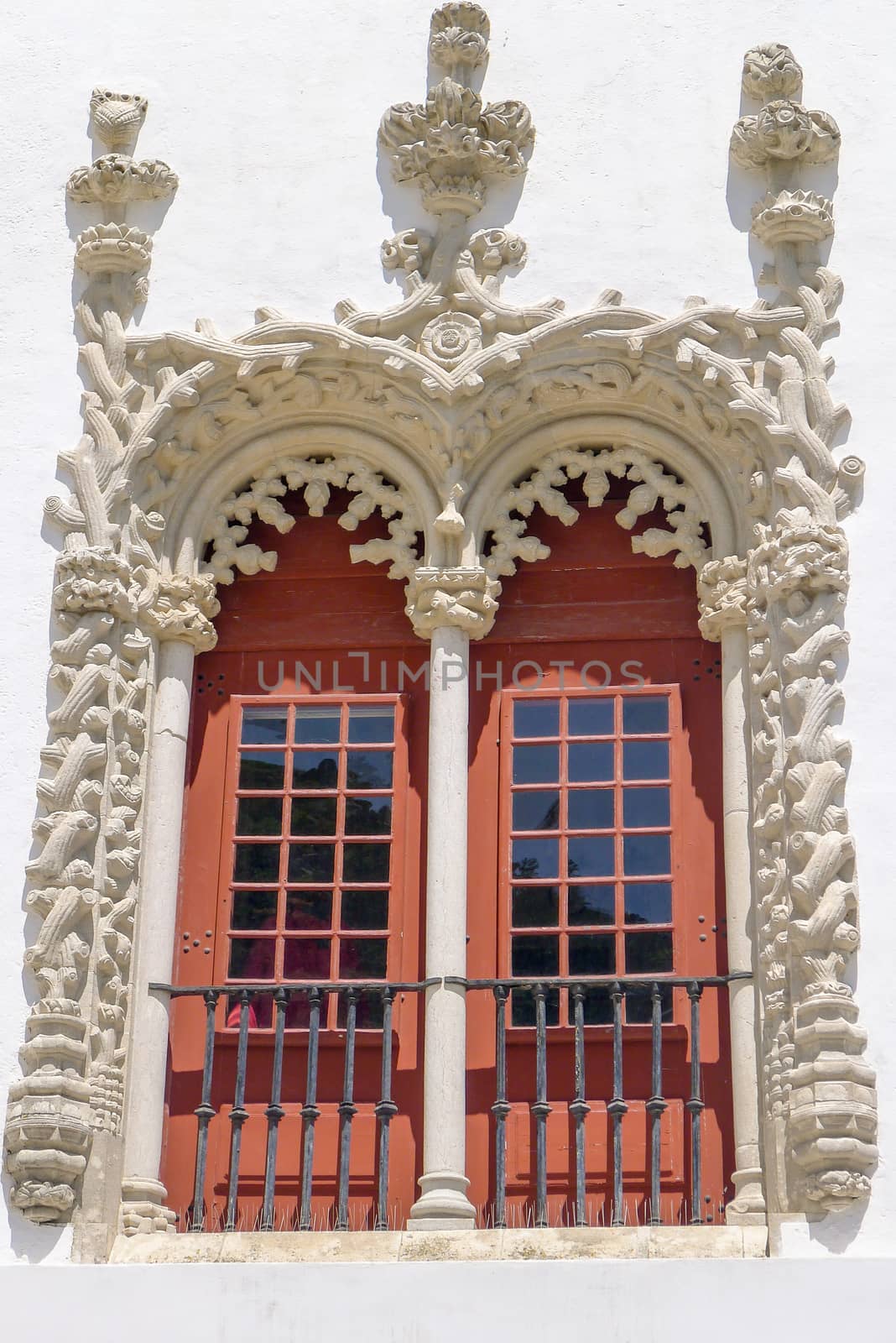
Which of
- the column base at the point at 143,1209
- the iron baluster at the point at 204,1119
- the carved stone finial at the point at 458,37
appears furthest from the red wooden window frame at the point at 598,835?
the carved stone finial at the point at 458,37

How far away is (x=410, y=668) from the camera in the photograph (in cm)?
813

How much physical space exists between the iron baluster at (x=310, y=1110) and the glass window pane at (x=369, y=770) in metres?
0.78

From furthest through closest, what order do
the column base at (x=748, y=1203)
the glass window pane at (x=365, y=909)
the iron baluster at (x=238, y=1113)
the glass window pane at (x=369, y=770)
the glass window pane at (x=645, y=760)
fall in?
the glass window pane at (x=369, y=770), the glass window pane at (x=645, y=760), the glass window pane at (x=365, y=909), the iron baluster at (x=238, y=1113), the column base at (x=748, y=1203)

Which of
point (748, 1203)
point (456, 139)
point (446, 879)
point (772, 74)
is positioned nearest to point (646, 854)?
point (446, 879)

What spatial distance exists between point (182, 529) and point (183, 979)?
160 centimetres

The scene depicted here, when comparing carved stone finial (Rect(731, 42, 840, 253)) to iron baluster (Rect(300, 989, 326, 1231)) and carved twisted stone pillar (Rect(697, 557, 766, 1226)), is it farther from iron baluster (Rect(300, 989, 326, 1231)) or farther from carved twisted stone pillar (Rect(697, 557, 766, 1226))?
iron baluster (Rect(300, 989, 326, 1231))

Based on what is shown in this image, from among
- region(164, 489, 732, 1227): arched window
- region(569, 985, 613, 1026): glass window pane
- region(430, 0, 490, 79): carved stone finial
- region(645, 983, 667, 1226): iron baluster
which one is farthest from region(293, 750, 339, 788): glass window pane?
region(430, 0, 490, 79): carved stone finial

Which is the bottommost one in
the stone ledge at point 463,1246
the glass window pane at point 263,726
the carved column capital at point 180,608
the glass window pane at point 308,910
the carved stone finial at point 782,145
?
the stone ledge at point 463,1246

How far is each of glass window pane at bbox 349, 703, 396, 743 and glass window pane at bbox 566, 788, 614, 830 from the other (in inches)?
27.1

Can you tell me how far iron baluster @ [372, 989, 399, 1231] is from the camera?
7289 mm

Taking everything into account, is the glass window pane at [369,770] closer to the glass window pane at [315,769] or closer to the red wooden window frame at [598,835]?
the glass window pane at [315,769]

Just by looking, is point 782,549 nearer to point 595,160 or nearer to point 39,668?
point 595,160

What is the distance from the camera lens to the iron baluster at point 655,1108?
7172 mm

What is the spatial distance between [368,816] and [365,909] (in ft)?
1.09
